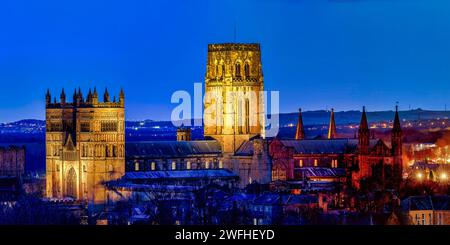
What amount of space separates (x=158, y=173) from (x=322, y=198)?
16891mm

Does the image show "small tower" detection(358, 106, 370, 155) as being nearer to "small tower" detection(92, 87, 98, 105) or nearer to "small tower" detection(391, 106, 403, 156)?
"small tower" detection(391, 106, 403, 156)

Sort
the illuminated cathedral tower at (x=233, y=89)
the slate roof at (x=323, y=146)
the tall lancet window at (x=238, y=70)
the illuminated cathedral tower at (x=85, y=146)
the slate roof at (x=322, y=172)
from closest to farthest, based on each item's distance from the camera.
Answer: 1. the illuminated cathedral tower at (x=85, y=146)
2. the slate roof at (x=322, y=172)
3. the slate roof at (x=323, y=146)
4. the illuminated cathedral tower at (x=233, y=89)
5. the tall lancet window at (x=238, y=70)

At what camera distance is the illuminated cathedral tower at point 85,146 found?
3135 inches

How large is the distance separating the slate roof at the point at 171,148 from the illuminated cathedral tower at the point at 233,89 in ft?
4.85

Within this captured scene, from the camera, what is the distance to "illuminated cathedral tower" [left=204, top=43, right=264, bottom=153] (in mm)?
86750

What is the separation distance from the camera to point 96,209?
7362 centimetres

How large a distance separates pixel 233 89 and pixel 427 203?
1186 inches

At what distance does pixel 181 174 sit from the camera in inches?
3216

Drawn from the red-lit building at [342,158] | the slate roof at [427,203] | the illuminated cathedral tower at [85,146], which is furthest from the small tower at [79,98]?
the slate roof at [427,203]

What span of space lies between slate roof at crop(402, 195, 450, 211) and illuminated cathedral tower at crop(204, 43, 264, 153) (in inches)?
1084

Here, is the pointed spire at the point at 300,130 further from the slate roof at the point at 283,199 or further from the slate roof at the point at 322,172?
the slate roof at the point at 283,199

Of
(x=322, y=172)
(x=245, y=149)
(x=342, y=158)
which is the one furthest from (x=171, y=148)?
(x=342, y=158)
